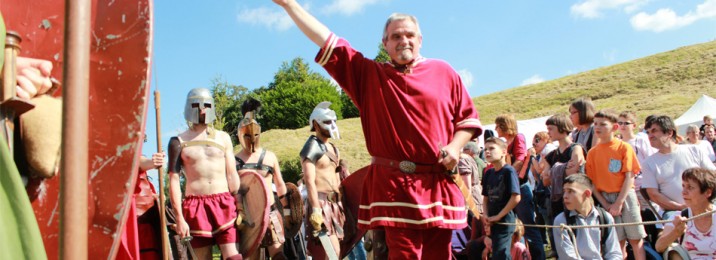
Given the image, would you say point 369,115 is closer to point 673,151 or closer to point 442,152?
point 442,152

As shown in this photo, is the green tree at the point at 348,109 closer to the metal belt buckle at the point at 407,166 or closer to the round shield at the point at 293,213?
the round shield at the point at 293,213

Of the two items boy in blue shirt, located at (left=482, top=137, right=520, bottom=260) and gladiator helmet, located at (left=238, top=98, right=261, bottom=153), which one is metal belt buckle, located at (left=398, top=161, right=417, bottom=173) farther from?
gladiator helmet, located at (left=238, top=98, right=261, bottom=153)

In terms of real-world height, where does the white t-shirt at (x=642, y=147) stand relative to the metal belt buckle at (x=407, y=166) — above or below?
below

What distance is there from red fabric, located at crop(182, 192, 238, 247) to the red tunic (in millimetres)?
2293

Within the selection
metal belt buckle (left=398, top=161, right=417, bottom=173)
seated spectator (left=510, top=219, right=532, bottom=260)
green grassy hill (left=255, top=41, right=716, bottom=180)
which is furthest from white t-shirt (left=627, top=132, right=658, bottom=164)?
green grassy hill (left=255, top=41, right=716, bottom=180)

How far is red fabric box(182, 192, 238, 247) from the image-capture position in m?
5.73

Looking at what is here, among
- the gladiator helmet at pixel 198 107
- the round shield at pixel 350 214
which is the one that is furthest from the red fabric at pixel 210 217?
the round shield at pixel 350 214

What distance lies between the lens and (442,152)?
360 cm

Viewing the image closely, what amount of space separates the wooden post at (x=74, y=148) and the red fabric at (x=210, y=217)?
447 centimetres

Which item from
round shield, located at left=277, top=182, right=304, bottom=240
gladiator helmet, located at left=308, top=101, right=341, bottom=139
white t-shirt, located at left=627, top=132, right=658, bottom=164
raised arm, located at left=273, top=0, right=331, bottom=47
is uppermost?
raised arm, located at left=273, top=0, right=331, bottom=47

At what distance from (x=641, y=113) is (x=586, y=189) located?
3068 cm

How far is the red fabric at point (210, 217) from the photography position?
573cm

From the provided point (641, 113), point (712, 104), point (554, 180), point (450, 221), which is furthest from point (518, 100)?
point (450, 221)

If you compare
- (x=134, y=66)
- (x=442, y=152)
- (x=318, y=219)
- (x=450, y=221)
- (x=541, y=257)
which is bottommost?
(x=541, y=257)
